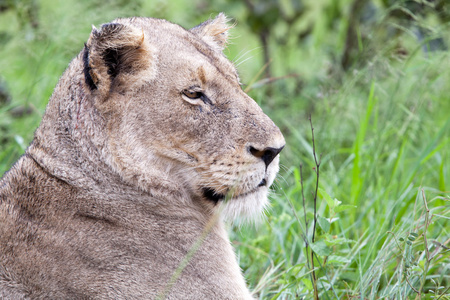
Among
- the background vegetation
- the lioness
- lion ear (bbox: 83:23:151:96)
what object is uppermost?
lion ear (bbox: 83:23:151:96)

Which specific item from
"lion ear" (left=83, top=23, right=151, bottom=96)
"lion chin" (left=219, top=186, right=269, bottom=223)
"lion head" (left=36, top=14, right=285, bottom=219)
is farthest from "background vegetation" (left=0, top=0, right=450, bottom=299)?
"lion ear" (left=83, top=23, right=151, bottom=96)

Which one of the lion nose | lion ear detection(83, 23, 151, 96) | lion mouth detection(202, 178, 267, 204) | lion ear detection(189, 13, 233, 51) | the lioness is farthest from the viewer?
lion ear detection(189, 13, 233, 51)

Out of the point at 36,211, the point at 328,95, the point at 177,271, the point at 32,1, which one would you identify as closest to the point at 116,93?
the point at 36,211

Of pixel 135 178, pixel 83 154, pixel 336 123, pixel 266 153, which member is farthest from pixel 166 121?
pixel 336 123

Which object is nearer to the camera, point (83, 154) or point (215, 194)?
point (83, 154)

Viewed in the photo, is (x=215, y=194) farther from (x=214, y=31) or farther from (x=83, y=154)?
(x=214, y=31)

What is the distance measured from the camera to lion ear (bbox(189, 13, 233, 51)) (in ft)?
12.5

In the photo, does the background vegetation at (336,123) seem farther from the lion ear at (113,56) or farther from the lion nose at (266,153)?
the lion ear at (113,56)

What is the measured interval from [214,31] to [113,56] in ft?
3.45

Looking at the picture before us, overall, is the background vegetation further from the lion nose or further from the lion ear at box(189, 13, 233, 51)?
the lion nose

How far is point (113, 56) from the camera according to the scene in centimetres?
306

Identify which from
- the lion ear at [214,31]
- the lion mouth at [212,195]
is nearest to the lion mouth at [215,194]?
the lion mouth at [212,195]

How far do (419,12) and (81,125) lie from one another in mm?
4126

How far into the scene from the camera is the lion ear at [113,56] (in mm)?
2945
